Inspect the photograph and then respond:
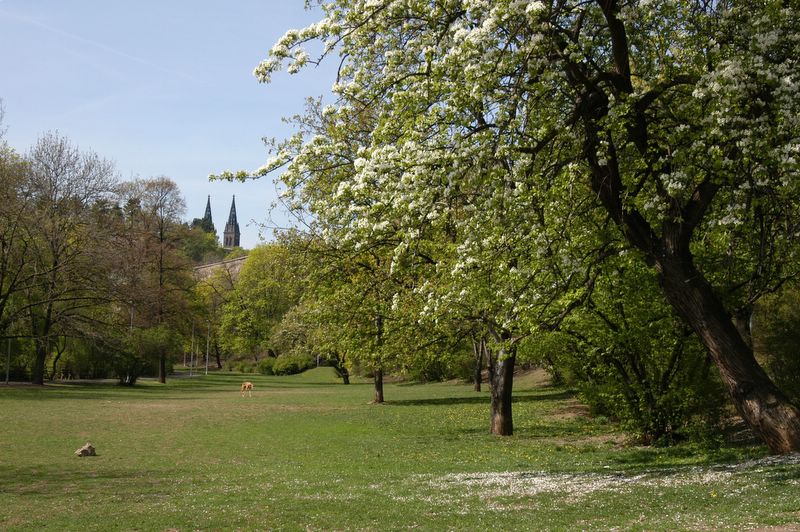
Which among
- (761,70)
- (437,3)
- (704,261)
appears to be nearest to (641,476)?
(704,261)

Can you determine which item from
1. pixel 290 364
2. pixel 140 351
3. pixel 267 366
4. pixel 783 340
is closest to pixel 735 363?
pixel 783 340

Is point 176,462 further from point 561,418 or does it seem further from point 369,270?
point 561,418

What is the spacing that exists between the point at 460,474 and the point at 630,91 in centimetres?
783

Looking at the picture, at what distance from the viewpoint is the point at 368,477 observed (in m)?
14.3

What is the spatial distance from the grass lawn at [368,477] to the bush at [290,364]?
46.0 meters

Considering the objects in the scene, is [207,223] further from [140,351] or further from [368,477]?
[368,477]

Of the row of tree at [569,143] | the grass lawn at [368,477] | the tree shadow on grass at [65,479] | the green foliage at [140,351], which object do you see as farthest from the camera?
the green foliage at [140,351]

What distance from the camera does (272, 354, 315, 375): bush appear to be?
7412 cm

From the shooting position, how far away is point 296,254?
25.1 m

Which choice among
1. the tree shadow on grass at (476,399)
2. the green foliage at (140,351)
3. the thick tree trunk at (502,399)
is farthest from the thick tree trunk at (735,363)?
the green foliage at (140,351)

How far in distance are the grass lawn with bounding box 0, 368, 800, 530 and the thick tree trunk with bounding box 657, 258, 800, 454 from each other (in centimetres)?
54

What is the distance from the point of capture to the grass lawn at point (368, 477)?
9.50 meters

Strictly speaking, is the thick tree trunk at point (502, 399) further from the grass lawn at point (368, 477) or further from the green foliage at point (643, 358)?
the green foliage at point (643, 358)

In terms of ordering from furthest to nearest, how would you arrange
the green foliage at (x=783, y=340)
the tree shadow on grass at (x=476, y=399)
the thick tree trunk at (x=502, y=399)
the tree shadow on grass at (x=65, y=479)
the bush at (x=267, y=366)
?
the bush at (x=267, y=366), the tree shadow on grass at (x=476, y=399), the thick tree trunk at (x=502, y=399), the green foliage at (x=783, y=340), the tree shadow on grass at (x=65, y=479)
